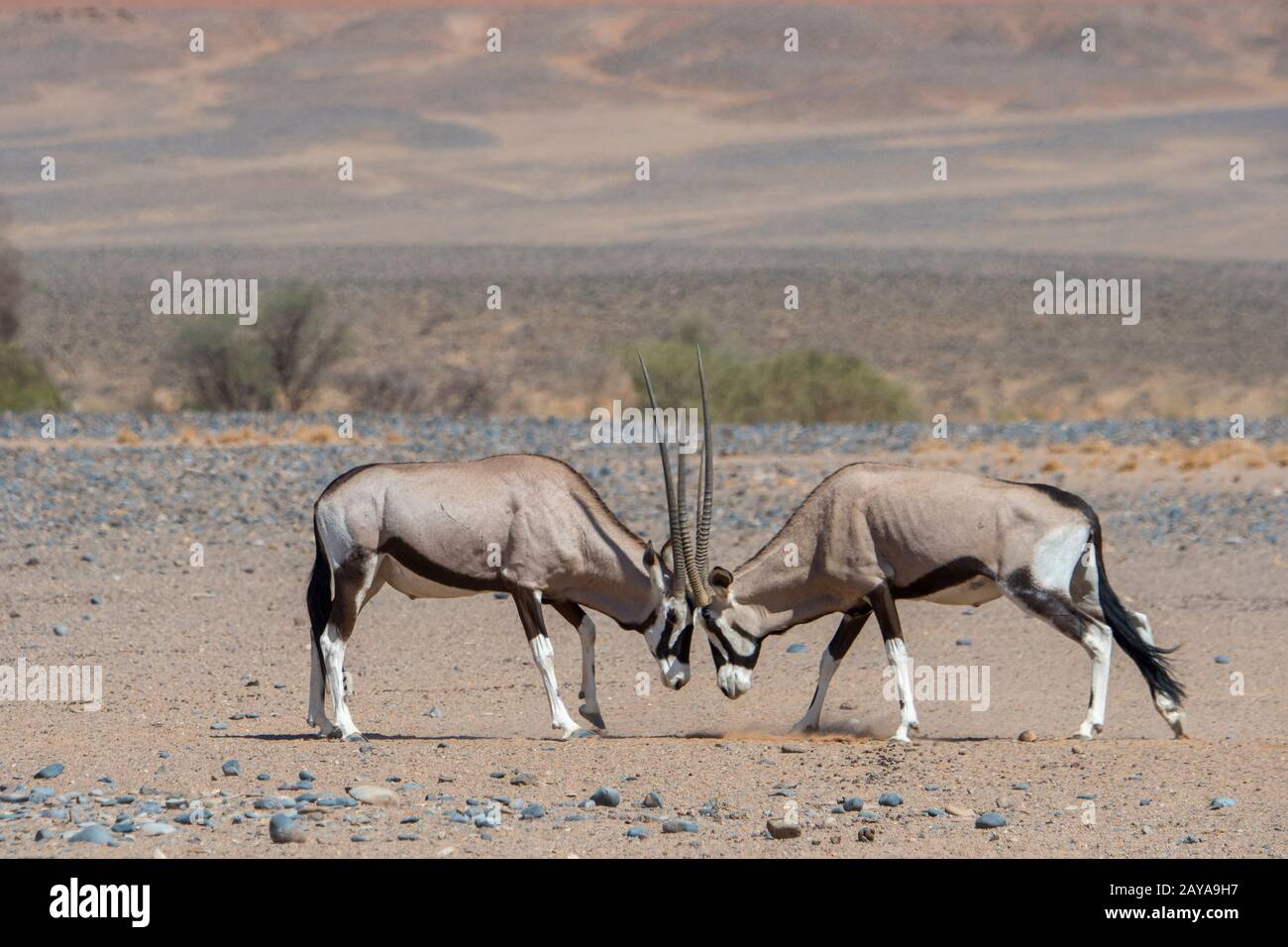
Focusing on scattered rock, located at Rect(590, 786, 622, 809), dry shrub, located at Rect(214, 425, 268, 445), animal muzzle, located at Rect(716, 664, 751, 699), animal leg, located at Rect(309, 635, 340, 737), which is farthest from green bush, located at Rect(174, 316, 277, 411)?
scattered rock, located at Rect(590, 786, 622, 809)

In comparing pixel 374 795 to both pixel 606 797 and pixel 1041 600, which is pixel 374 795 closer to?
A: pixel 606 797

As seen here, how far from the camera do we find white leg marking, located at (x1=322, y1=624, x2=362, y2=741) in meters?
10.6

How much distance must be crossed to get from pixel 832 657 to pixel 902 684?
560 millimetres

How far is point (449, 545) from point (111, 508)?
9174mm

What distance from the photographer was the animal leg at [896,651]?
10633 millimetres

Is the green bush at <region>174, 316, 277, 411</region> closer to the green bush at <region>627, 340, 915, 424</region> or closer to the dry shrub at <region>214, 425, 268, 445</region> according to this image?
the green bush at <region>627, 340, 915, 424</region>

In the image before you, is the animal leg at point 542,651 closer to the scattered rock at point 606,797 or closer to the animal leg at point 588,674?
the animal leg at point 588,674

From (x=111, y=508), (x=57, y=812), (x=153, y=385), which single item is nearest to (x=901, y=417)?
(x=111, y=508)

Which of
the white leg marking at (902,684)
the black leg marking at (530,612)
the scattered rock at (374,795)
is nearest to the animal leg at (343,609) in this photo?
the black leg marking at (530,612)

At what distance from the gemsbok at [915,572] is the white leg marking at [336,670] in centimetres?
208

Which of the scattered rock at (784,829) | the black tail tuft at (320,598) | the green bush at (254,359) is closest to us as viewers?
the scattered rock at (784,829)

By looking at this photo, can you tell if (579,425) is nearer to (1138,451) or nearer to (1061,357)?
(1138,451)

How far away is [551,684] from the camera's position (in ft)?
35.2

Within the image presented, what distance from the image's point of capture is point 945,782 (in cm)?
936
